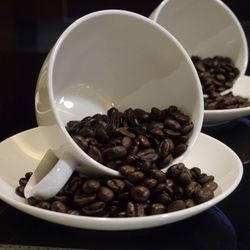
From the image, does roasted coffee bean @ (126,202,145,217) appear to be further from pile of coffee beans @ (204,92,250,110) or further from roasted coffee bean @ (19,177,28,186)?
pile of coffee beans @ (204,92,250,110)

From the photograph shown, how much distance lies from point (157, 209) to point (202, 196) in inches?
2.2

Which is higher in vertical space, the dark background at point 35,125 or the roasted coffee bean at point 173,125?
the roasted coffee bean at point 173,125

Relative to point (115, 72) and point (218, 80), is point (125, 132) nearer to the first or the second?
point (115, 72)

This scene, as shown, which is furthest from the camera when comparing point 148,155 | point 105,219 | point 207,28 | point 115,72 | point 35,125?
point 207,28

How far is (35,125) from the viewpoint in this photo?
90 centimetres

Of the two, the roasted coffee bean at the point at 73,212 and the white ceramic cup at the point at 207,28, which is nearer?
the roasted coffee bean at the point at 73,212

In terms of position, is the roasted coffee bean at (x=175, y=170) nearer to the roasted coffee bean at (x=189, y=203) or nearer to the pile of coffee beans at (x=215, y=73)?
the roasted coffee bean at (x=189, y=203)

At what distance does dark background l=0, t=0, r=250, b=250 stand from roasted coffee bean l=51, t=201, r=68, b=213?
32 millimetres

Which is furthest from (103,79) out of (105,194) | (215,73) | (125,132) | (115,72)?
(215,73)

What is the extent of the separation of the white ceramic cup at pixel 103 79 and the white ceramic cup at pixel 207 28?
325mm

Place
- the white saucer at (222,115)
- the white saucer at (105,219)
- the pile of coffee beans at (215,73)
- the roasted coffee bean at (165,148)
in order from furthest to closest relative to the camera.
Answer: the pile of coffee beans at (215,73), the white saucer at (222,115), the roasted coffee bean at (165,148), the white saucer at (105,219)

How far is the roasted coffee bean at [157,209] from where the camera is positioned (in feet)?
1.89

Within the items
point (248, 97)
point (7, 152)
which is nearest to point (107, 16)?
point (7, 152)

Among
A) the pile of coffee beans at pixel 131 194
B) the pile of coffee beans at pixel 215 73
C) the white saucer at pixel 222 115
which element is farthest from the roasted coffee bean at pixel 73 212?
the pile of coffee beans at pixel 215 73
